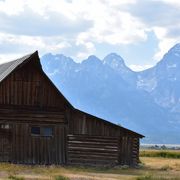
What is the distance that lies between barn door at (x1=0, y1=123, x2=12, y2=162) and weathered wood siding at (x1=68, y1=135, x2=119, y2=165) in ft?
14.5

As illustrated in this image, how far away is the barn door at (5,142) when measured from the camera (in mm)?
40969

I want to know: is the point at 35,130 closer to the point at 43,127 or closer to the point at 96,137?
the point at 43,127

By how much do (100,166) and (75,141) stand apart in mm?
2495

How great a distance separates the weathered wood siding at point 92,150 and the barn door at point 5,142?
443 cm

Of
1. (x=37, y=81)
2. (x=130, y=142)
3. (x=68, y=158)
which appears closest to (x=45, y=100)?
(x=37, y=81)

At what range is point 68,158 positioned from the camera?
43.0 meters

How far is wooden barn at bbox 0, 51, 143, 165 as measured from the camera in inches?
1625

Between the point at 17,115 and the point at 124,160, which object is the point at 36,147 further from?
the point at 124,160

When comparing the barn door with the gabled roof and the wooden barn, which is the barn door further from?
the gabled roof

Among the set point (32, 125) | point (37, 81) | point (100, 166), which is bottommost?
point (100, 166)

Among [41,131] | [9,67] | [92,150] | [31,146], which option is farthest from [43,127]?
[9,67]

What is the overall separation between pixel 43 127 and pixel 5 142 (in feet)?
9.52

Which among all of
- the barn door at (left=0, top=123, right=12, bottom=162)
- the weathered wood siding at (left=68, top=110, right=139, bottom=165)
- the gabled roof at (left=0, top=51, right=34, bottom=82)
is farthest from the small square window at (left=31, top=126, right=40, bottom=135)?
the gabled roof at (left=0, top=51, right=34, bottom=82)

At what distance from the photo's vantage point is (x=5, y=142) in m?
41.0
